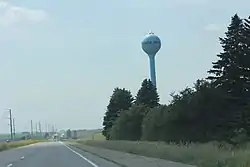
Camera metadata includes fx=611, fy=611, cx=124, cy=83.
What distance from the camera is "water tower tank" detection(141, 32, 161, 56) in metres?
124

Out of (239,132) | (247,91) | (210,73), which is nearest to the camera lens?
(239,132)

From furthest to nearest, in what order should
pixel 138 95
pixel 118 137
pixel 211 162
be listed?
pixel 138 95, pixel 118 137, pixel 211 162

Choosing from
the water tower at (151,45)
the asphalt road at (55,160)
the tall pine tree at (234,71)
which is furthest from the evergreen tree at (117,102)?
the asphalt road at (55,160)

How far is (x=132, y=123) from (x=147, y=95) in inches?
635

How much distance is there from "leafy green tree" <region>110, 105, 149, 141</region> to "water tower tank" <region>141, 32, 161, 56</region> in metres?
26.9

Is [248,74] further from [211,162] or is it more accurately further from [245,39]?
[211,162]

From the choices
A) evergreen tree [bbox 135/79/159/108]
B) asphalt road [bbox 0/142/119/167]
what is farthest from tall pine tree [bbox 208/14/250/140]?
evergreen tree [bbox 135/79/159/108]

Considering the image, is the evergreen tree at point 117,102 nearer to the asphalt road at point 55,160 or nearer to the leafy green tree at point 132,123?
the leafy green tree at point 132,123

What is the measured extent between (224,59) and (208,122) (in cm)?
738

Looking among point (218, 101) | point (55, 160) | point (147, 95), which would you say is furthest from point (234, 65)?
point (147, 95)

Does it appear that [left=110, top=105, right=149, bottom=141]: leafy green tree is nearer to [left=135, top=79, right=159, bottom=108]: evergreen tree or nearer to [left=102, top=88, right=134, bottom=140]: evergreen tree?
[left=135, top=79, right=159, bottom=108]: evergreen tree

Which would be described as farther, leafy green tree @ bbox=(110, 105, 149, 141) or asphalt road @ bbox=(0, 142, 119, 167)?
leafy green tree @ bbox=(110, 105, 149, 141)

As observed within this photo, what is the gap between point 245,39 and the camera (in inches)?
2566

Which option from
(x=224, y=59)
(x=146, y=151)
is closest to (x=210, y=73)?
(x=224, y=59)
